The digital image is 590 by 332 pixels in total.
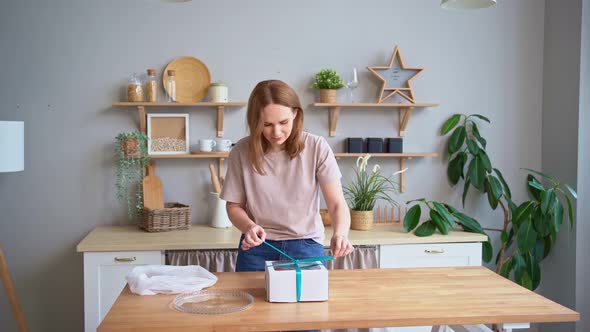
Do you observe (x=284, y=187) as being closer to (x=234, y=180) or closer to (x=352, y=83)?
(x=234, y=180)

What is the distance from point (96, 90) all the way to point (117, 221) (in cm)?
87

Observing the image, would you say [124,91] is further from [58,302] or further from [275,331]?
[275,331]

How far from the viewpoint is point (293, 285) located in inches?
77.0

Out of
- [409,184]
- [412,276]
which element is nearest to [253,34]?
[409,184]

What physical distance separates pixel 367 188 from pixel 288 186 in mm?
1498

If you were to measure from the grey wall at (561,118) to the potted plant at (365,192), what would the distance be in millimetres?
1124

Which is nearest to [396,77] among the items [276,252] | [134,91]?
[134,91]

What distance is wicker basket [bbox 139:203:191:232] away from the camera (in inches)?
137

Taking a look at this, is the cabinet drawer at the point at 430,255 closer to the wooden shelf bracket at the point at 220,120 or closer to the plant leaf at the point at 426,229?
the plant leaf at the point at 426,229

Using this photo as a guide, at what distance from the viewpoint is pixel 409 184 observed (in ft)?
13.2

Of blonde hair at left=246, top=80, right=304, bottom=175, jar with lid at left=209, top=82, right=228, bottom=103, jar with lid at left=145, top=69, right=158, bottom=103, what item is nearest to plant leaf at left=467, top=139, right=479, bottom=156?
jar with lid at left=209, top=82, right=228, bottom=103

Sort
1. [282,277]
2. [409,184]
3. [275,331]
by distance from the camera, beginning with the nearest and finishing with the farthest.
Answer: [275,331], [282,277], [409,184]

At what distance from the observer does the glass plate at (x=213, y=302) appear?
6.18ft

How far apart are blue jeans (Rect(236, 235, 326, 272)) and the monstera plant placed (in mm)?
1409
